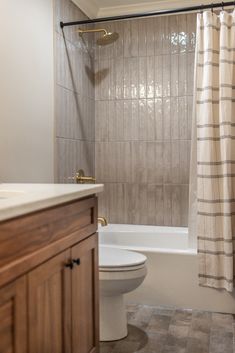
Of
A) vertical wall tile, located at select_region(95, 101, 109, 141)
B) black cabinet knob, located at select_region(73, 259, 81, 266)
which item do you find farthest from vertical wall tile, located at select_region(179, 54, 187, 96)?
black cabinet knob, located at select_region(73, 259, 81, 266)

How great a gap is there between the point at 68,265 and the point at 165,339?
1.04m

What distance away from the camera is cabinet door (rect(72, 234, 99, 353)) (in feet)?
4.70

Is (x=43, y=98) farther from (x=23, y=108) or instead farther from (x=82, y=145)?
(x=82, y=145)

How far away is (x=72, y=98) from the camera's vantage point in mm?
2994

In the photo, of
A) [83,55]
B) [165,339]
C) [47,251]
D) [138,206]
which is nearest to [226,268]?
[165,339]

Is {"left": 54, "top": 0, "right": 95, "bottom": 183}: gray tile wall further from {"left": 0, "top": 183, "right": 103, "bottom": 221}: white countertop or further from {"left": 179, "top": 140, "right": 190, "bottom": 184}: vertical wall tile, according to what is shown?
{"left": 0, "top": 183, "right": 103, "bottom": 221}: white countertop

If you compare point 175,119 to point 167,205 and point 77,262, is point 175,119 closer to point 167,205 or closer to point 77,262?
point 167,205

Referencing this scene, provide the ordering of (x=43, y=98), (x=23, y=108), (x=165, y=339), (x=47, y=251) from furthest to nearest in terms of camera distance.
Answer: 1. (x=43, y=98)
2. (x=23, y=108)
3. (x=165, y=339)
4. (x=47, y=251)

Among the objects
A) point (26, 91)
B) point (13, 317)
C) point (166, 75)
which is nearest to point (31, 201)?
point (13, 317)

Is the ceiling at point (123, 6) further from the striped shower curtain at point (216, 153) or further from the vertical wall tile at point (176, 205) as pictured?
the vertical wall tile at point (176, 205)

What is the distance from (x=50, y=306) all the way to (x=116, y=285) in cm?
85

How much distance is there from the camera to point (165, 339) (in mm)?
2098

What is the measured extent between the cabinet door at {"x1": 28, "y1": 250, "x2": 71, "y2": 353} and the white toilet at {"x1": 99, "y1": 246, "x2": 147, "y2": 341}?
661 mm

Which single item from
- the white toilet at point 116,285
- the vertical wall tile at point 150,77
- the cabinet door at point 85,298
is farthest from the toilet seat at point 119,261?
the vertical wall tile at point 150,77
